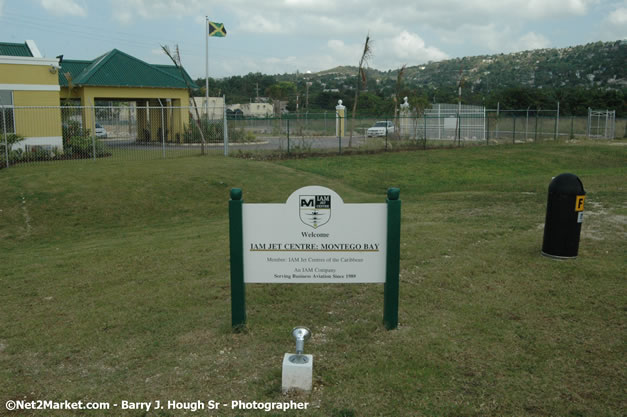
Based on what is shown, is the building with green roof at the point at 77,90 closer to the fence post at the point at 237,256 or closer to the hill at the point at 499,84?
the hill at the point at 499,84

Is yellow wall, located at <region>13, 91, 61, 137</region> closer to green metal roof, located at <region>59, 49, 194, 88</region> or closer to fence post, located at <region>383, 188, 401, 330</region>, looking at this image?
green metal roof, located at <region>59, 49, 194, 88</region>

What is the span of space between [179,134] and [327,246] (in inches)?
1042

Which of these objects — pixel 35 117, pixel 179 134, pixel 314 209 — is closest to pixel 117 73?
pixel 179 134

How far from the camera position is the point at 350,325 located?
218 inches

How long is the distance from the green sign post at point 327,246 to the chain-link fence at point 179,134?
17566 millimetres

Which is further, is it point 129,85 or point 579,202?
point 129,85

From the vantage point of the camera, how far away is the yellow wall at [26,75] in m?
24.0

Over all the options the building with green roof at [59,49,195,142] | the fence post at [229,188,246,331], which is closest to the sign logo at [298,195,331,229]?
the fence post at [229,188,246,331]

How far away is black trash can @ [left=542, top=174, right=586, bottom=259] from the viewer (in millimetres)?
7512

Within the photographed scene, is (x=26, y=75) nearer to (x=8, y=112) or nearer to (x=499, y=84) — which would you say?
(x=8, y=112)

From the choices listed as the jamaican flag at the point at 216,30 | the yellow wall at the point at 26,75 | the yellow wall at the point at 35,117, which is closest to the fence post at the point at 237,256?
the yellow wall at the point at 35,117

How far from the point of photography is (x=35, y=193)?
1512 centimetres

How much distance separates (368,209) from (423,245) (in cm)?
361

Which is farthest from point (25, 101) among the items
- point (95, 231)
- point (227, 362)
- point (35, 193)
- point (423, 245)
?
point (227, 362)
